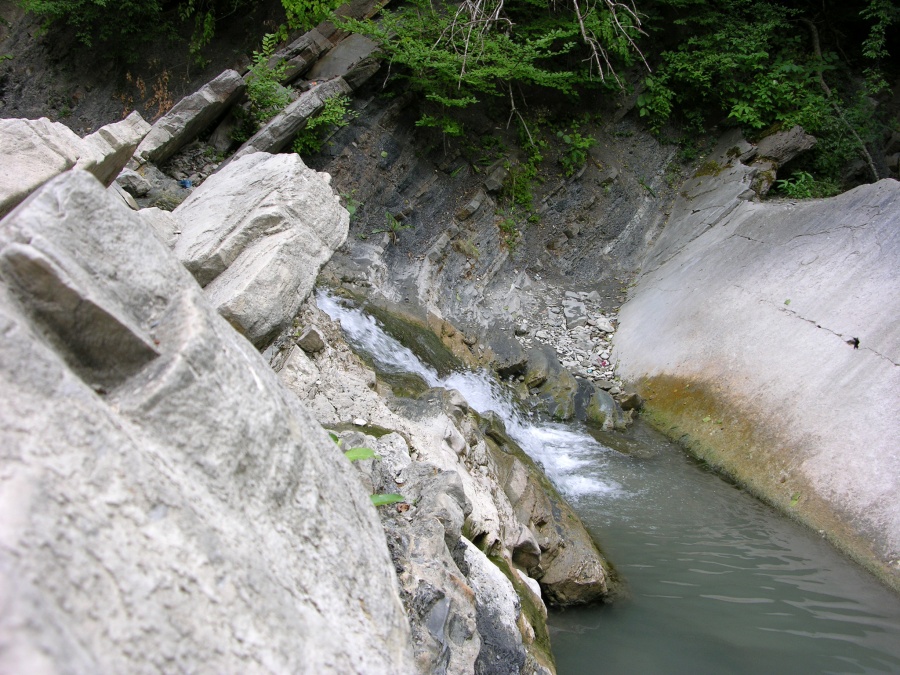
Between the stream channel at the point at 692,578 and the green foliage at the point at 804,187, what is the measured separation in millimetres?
4583

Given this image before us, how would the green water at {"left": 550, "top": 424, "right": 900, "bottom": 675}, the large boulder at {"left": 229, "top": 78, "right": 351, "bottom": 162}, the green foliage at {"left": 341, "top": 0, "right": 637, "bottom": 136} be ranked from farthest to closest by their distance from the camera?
1. the green foliage at {"left": 341, "top": 0, "right": 637, "bottom": 136}
2. the large boulder at {"left": 229, "top": 78, "right": 351, "bottom": 162}
3. the green water at {"left": 550, "top": 424, "right": 900, "bottom": 675}

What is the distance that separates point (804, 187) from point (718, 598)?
22.0 feet

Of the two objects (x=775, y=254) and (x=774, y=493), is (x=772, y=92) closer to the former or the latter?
(x=775, y=254)

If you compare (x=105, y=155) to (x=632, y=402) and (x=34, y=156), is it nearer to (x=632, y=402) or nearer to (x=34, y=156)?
(x=34, y=156)

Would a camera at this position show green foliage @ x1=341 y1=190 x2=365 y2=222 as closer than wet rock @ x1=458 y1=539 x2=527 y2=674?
No

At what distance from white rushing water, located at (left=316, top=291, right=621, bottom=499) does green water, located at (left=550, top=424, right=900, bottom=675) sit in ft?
0.87

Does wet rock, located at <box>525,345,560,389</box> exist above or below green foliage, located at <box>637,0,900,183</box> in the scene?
below

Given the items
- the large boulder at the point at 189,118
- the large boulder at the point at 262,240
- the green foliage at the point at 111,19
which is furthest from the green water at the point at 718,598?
the green foliage at the point at 111,19

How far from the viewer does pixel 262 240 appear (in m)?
3.90

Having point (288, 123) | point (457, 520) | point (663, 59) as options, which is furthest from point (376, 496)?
point (663, 59)

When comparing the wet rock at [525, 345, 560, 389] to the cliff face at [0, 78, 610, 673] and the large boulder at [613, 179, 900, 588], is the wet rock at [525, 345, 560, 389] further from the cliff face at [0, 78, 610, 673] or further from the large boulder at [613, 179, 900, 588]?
the cliff face at [0, 78, 610, 673]

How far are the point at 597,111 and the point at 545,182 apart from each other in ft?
5.67

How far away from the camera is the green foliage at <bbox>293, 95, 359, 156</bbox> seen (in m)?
8.43

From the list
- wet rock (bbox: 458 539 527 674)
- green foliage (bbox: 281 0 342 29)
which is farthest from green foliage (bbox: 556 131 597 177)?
wet rock (bbox: 458 539 527 674)
